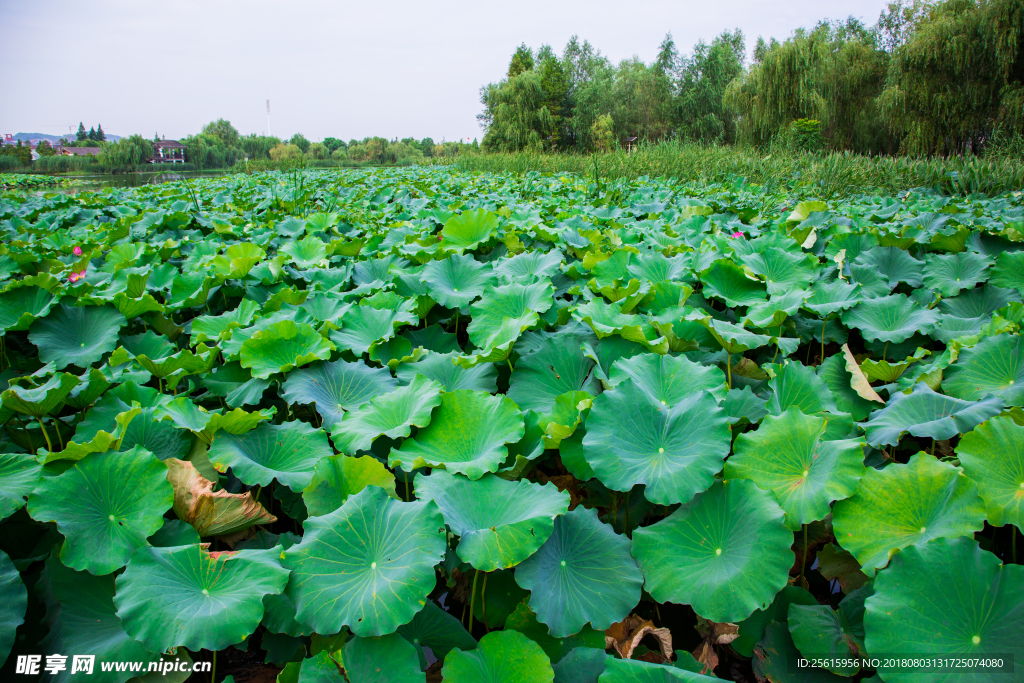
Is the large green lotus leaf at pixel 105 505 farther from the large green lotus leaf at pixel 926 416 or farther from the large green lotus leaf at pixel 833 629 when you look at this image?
the large green lotus leaf at pixel 926 416

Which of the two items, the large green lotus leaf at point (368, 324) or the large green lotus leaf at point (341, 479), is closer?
the large green lotus leaf at point (341, 479)

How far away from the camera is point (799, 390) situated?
1.26 metres

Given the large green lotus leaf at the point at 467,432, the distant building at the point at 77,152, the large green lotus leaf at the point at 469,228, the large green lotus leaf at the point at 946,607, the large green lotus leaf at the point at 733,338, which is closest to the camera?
the large green lotus leaf at the point at 946,607

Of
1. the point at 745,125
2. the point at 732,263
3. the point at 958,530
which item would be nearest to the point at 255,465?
the point at 958,530

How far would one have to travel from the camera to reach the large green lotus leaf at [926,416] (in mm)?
1005

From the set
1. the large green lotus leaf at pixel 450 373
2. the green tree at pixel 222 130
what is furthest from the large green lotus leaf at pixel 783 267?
the green tree at pixel 222 130

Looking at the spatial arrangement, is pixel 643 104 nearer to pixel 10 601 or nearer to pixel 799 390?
pixel 799 390

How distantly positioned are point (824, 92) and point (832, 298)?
66.5 feet

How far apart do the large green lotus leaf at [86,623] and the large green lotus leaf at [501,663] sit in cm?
51

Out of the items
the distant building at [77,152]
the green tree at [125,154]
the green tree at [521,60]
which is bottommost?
the green tree at [125,154]

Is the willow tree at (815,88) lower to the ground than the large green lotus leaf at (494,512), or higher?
higher

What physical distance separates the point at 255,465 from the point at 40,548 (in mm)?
443

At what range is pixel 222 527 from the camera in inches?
40.0

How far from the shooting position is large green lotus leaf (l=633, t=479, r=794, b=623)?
0.83 m
